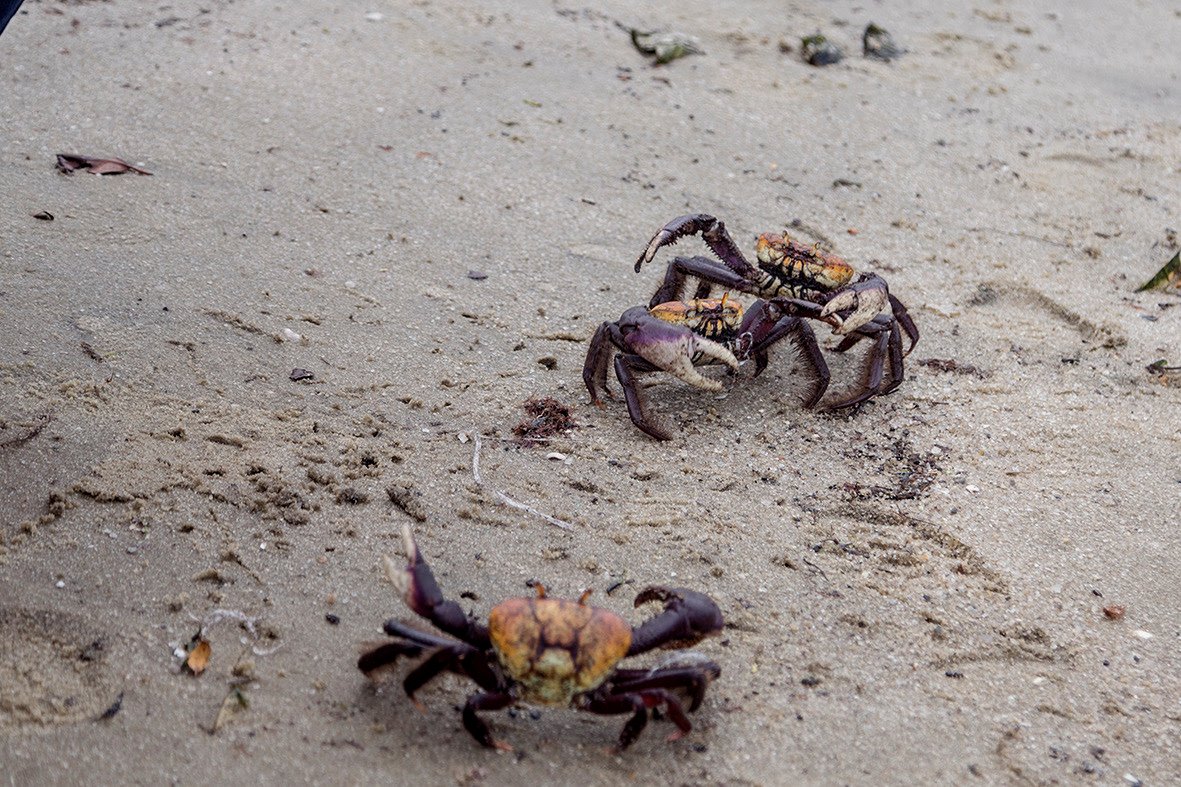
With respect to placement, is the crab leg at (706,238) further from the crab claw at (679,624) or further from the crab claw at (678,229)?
the crab claw at (679,624)

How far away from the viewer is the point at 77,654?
3.09m

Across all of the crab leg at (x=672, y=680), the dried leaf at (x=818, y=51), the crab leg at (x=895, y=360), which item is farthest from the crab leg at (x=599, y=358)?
the dried leaf at (x=818, y=51)

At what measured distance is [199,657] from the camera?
3107mm

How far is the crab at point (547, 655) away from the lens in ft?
9.31

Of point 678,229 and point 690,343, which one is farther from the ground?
point 678,229

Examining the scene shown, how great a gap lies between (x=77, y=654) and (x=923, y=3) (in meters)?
7.99

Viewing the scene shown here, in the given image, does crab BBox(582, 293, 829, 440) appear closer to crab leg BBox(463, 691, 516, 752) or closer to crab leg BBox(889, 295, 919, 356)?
crab leg BBox(889, 295, 919, 356)

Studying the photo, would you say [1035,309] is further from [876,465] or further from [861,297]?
[876,465]

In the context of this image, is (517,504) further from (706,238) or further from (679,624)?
(706,238)

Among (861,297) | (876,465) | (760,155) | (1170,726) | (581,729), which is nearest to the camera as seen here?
(581,729)

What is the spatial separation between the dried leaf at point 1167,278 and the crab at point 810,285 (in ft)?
5.16

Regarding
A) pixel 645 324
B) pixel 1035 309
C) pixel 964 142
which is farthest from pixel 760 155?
pixel 645 324

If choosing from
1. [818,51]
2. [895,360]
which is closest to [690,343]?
[895,360]

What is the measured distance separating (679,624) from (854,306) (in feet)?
7.10
